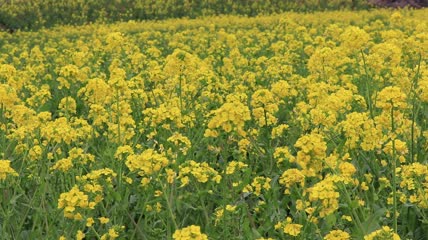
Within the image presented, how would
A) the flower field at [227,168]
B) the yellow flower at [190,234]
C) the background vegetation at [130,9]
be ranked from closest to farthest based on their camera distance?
1. the yellow flower at [190,234]
2. the flower field at [227,168]
3. the background vegetation at [130,9]

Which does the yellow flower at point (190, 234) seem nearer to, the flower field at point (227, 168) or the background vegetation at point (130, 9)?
the flower field at point (227, 168)

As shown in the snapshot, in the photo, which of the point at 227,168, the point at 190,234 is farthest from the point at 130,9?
the point at 190,234

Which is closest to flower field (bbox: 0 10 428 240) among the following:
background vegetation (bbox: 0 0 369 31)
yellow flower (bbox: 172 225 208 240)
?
yellow flower (bbox: 172 225 208 240)

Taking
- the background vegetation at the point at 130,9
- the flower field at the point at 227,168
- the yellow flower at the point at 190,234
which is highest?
the yellow flower at the point at 190,234

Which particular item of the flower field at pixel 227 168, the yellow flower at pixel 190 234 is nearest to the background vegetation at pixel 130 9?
the flower field at pixel 227 168

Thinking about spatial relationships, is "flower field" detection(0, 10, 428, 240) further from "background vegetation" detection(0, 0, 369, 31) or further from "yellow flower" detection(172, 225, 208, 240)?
"background vegetation" detection(0, 0, 369, 31)

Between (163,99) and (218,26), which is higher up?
(163,99)

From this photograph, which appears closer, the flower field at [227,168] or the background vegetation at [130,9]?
the flower field at [227,168]

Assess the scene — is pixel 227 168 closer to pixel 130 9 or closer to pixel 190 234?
pixel 190 234

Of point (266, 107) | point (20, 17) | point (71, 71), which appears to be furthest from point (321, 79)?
point (20, 17)

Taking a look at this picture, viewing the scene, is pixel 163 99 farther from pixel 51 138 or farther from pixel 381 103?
pixel 381 103

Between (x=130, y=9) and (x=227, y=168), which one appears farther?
(x=130, y=9)

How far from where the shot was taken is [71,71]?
5020mm

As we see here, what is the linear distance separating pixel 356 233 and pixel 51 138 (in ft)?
6.41
